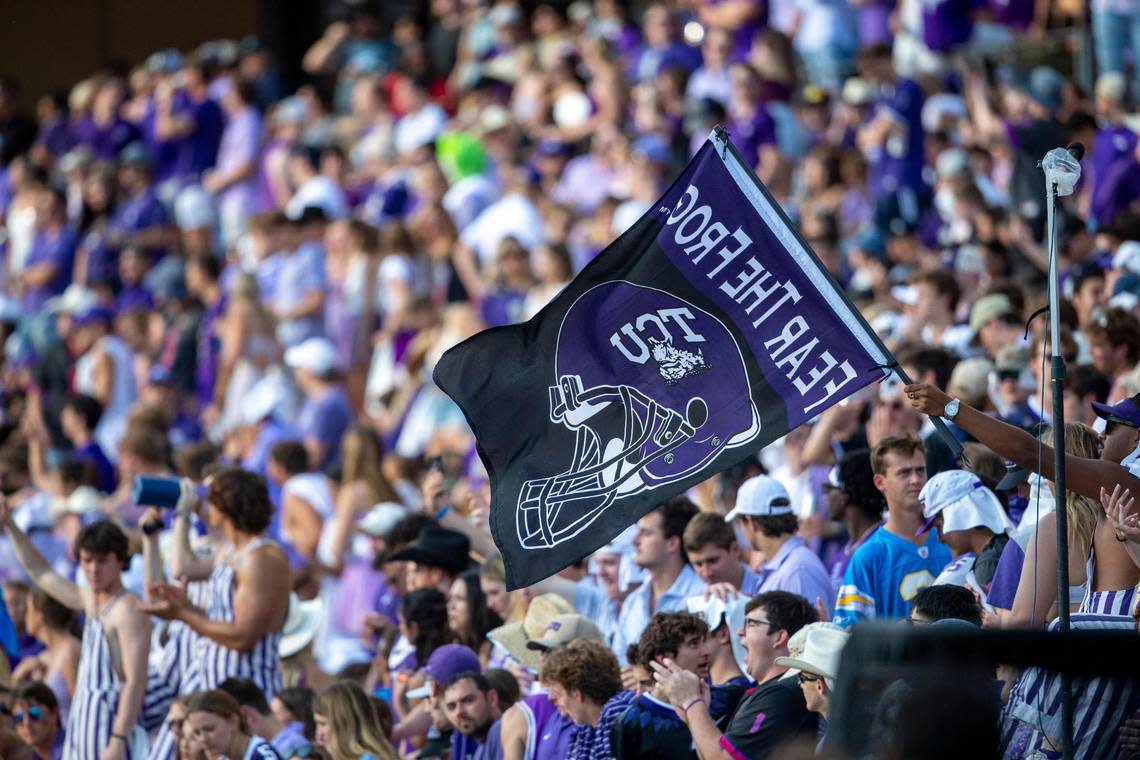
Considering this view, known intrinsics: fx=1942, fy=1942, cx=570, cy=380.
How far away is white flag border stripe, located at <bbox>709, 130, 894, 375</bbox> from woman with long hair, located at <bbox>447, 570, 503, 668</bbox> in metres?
3.06

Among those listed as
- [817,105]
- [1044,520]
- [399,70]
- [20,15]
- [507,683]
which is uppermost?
[20,15]

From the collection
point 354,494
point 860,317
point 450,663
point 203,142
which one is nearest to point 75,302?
point 203,142

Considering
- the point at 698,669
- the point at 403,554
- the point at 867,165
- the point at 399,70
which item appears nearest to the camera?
the point at 698,669

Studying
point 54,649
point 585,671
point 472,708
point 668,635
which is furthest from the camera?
point 54,649

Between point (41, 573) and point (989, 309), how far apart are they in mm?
4955

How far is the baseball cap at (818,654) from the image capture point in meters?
5.77

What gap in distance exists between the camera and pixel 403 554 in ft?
30.4

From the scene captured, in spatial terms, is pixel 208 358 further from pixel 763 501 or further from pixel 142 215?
pixel 763 501

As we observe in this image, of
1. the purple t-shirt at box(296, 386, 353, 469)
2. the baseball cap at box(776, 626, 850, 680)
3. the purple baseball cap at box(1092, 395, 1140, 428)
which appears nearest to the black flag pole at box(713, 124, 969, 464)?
the purple baseball cap at box(1092, 395, 1140, 428)

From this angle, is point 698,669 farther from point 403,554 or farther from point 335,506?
point 335,506

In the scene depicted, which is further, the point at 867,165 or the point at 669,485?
the point at 867,165

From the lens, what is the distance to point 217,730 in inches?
306

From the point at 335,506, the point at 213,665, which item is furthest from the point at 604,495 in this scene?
the point at 335,506

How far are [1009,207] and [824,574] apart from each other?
251 inches
